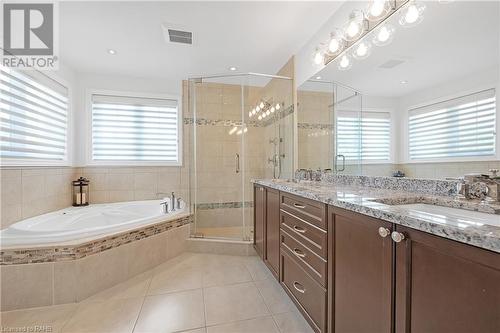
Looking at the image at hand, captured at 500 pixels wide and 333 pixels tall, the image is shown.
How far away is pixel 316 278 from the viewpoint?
1305mm

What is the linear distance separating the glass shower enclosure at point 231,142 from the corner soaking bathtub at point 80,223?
0.52 metres

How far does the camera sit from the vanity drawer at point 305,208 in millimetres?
1252

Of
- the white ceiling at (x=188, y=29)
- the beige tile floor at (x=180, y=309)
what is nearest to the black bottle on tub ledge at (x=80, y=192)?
the white ceiling at (x=188, y=29)

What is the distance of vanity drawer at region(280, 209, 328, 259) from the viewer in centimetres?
124

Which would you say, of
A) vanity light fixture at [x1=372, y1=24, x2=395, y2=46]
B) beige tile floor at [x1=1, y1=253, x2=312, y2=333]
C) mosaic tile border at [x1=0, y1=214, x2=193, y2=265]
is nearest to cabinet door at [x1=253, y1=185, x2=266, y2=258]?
beige tile floor at [x1=1, y1=253, x2=312, y2=333]

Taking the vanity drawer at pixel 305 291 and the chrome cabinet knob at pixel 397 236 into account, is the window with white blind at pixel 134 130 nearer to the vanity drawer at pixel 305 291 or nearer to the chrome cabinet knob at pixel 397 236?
the vanity drawer at pixel 305 291

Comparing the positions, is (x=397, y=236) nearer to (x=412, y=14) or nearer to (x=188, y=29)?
(x=412, y=14)

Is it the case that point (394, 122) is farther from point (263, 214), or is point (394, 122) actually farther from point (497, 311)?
point (263, 214)

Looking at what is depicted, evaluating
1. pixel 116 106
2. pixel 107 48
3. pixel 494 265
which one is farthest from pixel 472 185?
pixel 116 106

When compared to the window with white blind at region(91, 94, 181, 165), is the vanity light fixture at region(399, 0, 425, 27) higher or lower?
higher

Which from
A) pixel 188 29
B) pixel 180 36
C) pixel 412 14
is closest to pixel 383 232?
pixel 412 14

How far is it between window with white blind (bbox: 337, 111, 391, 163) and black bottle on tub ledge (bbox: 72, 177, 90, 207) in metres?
3.38

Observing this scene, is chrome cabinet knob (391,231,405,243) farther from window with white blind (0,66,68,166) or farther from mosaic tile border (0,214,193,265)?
window with white blind (0,66,68,166)

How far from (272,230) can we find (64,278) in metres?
1.68
